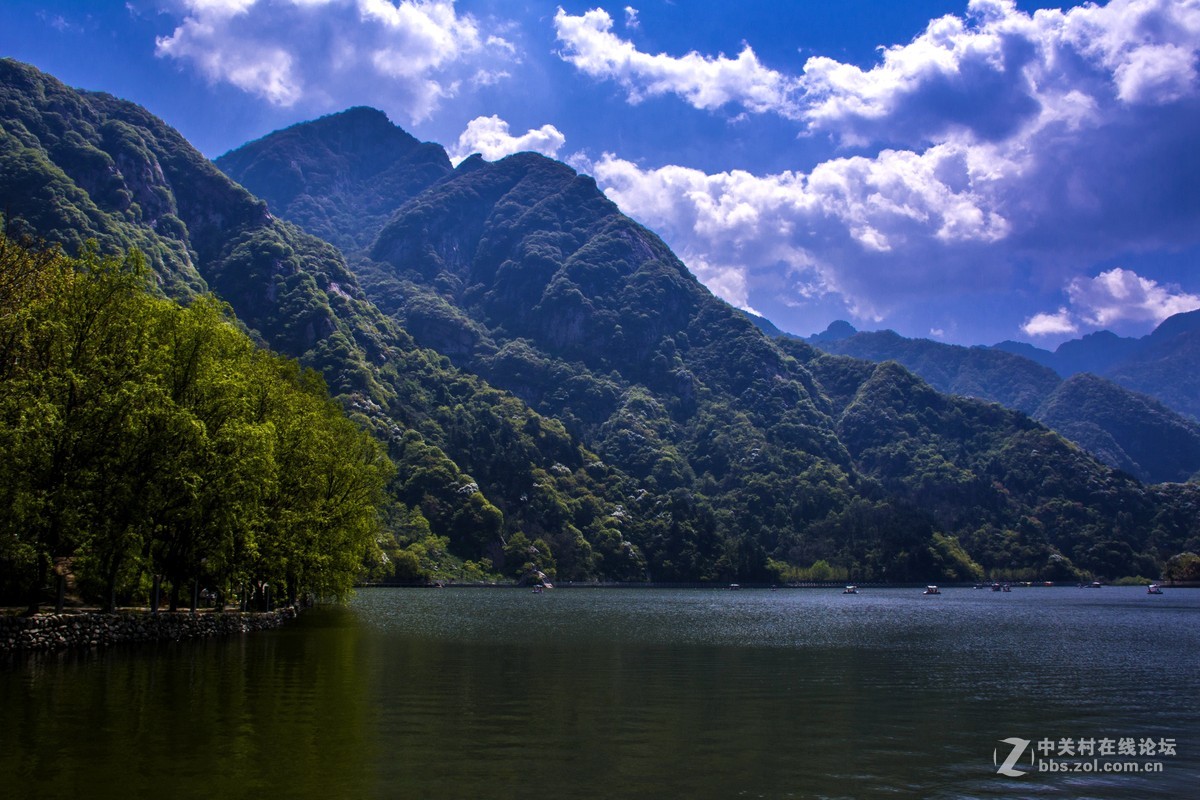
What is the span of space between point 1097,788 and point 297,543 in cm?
5993

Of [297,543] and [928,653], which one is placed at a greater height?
[297,543]

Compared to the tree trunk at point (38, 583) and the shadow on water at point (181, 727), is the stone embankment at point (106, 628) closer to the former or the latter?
the tree trunk at point (38, 583)

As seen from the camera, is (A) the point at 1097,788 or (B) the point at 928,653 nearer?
(A) the point at 1097,788

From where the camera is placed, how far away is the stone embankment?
4362cm

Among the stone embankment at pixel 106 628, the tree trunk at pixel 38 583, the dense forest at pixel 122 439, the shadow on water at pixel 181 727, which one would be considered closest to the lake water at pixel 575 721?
the shadow on water at pixel 181 727

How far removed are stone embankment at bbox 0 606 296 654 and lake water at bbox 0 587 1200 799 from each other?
2164 mm

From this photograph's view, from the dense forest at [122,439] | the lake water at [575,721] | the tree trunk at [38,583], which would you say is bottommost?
Result: the lake water at [575,721]

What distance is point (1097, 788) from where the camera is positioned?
23.2 metres

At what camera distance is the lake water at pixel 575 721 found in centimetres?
2112

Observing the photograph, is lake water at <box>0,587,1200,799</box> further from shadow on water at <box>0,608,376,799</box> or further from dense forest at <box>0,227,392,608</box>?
dense forest at <box>0,227,392,608</box>

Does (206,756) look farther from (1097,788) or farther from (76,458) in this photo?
(76,458)

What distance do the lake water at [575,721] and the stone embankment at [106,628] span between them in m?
2.16

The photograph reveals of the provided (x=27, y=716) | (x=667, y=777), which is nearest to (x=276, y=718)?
(x=27, y=716)

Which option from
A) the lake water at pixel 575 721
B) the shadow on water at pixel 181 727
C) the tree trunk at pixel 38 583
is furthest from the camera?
the tree trunk at pixel 38 583
